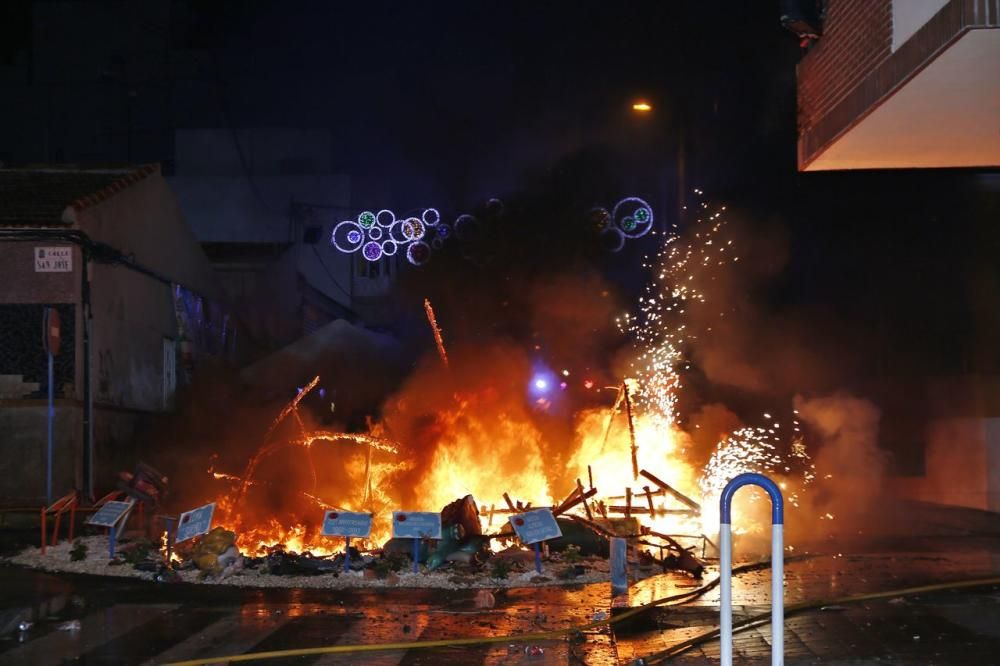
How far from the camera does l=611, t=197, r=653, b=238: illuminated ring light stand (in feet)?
72.8

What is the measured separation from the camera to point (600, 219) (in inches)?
977

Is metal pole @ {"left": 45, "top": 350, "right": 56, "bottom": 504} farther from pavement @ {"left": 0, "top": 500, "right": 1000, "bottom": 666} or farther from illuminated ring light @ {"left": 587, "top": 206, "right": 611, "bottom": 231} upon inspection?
illuminated ring light @ {"left": 587, "top": 206, "right": 611, "bottom": 231}

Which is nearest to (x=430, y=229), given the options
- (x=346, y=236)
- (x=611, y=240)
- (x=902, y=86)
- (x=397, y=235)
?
(x=397, y=235)

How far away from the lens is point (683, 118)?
16406 mm

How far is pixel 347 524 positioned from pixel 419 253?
1902 centimetres

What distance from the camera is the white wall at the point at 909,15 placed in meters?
7.58

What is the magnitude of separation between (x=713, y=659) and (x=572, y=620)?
1.91m

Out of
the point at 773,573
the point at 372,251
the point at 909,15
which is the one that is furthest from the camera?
the point at 372,251

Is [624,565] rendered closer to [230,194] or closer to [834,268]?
[834,268]

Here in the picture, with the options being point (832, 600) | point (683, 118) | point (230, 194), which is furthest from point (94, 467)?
point (230, 194)

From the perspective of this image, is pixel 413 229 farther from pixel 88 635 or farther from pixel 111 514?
pixel 88 635

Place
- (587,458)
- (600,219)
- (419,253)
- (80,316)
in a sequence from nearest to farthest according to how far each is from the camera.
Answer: (80,316) < (587,458) < (600,219) < (419,253)

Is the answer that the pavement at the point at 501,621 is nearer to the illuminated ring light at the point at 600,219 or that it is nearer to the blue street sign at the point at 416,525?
the blue street sign at the point at 416,525

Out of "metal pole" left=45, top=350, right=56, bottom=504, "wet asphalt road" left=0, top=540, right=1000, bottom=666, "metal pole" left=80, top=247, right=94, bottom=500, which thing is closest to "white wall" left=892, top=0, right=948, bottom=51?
"wet asphalt road" left=0, top=540, right=1000, bottom=666
